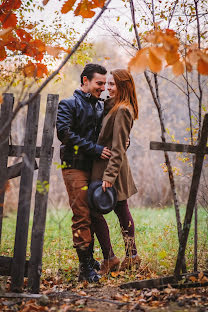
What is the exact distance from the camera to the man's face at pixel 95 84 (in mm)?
3740

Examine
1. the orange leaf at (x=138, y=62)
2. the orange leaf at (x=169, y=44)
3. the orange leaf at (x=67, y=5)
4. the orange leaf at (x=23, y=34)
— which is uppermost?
the orange leaf at (x=23, y=34)

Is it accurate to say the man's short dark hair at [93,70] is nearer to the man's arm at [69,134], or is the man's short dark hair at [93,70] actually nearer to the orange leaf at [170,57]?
the man's arm at [69,134]

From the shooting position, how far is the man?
3.48 meters

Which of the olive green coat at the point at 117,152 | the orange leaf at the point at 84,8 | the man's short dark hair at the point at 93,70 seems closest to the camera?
the orange leaf at the point at 84,8

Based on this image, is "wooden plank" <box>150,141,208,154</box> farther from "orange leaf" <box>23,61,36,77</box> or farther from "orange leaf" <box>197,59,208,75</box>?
"orange leaf" <box>23,61,36,77</box>

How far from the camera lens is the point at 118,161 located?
3441 millimetres

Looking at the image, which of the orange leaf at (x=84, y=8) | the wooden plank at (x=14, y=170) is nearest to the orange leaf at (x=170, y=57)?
the orange leaf at (x=84, y=8)

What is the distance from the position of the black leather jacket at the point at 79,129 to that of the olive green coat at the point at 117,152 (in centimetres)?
14

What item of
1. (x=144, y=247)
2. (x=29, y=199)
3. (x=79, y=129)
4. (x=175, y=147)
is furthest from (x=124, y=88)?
(x=144, y=247)

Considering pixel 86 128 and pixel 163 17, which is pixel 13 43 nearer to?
pixel 86 128

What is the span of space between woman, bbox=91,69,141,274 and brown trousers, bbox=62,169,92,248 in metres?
0.18

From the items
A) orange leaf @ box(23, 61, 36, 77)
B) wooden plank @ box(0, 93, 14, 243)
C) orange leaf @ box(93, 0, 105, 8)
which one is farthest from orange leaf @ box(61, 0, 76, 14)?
wooden plank @ box(0, 93, 14, 243)

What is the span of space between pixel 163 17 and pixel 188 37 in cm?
37

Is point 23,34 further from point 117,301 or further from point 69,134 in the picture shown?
point 117,301
